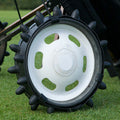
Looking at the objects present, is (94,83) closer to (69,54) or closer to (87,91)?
(87,91)

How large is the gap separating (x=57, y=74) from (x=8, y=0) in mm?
26625

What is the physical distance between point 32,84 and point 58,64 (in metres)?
0.26

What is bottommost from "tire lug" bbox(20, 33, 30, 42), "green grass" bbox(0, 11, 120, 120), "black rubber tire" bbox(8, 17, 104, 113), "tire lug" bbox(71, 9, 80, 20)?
"green grass" bbox(0, 11, 120, 120)

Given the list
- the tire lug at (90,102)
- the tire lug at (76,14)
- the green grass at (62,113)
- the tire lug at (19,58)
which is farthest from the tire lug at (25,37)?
the tire lug at (90,102)

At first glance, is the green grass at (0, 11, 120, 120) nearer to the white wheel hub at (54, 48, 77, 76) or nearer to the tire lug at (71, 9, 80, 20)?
the white wheel hub at (54, 48, 77, 76)

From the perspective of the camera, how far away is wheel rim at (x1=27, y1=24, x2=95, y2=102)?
2.53 metres

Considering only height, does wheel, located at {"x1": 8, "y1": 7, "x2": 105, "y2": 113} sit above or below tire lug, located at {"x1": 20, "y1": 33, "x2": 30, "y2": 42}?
below

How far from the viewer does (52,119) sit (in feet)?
7.88

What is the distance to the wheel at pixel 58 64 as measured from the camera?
2473 millimetres

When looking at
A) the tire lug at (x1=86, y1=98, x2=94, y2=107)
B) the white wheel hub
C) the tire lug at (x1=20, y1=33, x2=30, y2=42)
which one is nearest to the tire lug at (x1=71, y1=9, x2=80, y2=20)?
the white wheel hub

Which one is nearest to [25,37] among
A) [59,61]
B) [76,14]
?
[59,61]

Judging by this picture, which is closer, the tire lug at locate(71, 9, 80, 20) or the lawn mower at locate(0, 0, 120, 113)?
the lawn mower at locate(0, 0, 120, 113)

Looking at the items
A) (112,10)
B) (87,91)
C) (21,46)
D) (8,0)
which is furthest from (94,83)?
(8,0)

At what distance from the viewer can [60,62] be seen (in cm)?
255
